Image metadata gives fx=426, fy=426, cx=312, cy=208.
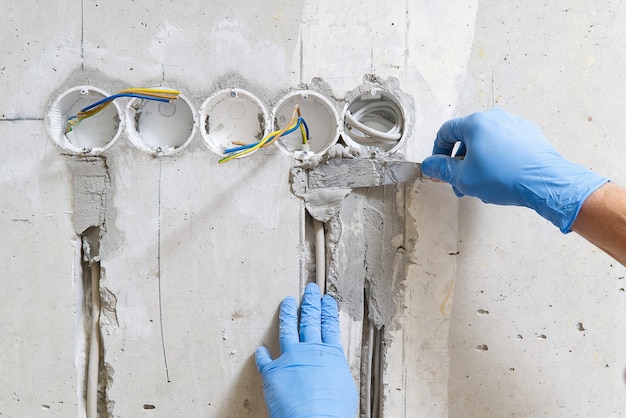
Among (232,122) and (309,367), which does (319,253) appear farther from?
(232,122)

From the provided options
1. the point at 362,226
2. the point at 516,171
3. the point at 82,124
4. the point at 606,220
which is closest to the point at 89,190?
the point at 82,124

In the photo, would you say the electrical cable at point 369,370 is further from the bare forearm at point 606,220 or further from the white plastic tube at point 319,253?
the bare forearm at point 606,220

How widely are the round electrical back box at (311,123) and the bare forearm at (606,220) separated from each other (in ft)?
2.42

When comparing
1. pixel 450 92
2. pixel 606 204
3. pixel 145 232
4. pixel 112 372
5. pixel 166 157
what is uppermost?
pixel 450 92

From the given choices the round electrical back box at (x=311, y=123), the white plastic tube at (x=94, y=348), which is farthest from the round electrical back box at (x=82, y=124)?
the round electrical back box at (x=311, y=123)

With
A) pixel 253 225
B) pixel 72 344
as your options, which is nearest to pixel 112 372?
pixel 72 344

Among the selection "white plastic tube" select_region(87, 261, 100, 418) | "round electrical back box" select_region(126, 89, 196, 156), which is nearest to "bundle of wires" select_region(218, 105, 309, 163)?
"round electrical back box" select_region(126, 89, 196, 156)

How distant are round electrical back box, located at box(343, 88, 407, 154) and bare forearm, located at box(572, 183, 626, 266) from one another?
55 centimetres

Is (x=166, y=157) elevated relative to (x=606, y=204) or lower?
elevated

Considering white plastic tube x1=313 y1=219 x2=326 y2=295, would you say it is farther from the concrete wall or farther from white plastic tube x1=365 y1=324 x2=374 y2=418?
white plastic tube x1=365 y1=324 x2=374 y2=418

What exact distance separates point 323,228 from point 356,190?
0.54 ft

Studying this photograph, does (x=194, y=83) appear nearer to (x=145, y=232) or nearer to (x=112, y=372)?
(x=145, y=232)

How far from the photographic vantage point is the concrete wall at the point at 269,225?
135 centimetres

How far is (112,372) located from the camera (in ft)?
4.51
